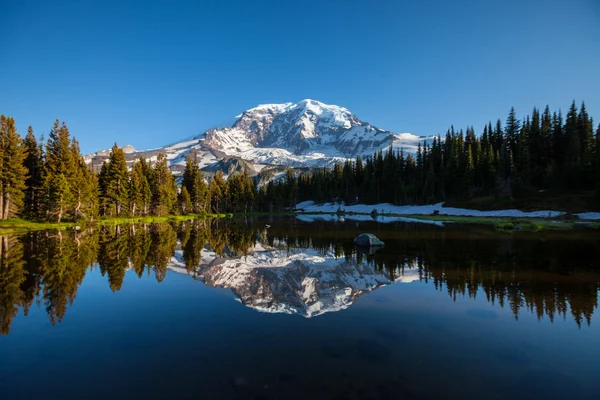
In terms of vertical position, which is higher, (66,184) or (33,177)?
(33,177)

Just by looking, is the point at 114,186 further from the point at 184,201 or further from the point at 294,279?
the point at 294,279

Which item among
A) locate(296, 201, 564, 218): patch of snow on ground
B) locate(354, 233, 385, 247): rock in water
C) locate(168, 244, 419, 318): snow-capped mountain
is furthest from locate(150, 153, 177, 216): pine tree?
locate(354, 233, 385, 247): rock in water

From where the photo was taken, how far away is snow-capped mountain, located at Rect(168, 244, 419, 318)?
1126 cm

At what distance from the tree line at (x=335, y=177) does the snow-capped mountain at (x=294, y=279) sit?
40.0 metres

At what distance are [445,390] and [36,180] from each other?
70.1m

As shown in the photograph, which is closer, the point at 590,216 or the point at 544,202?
the point at 590,216

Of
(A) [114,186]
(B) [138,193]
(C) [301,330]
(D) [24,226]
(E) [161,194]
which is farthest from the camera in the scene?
(E) [161,194]

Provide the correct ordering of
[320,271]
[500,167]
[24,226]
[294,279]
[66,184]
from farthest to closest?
[500,167] < [66,184] < [24,226] < [320,271] < [294,279]

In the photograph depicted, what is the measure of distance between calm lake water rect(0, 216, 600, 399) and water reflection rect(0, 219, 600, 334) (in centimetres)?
11

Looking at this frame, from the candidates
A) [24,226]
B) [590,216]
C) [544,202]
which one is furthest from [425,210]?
[24,226]

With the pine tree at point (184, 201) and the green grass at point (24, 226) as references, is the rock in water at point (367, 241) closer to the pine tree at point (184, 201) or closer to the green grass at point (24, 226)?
the green grass at point (24, 226)

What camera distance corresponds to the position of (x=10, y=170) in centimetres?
4650

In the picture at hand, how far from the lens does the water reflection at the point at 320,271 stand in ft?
36.0

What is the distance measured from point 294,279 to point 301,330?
622cm
